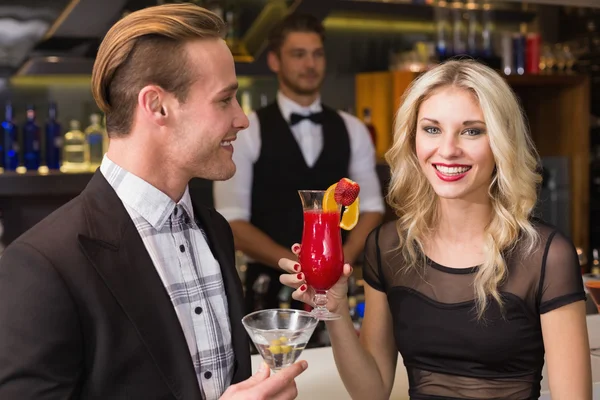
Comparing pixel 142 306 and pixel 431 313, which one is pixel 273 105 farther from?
pixel 142 306

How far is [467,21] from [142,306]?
4.72 meters

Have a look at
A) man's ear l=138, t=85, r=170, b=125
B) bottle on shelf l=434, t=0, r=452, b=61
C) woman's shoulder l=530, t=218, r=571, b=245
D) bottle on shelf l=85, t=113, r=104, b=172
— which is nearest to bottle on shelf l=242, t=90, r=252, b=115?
bottle on shelf l=85, t=113, r=104, b=172

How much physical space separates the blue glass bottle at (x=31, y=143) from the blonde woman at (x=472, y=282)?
9.49 feet

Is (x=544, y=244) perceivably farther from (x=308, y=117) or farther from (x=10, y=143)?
(x=10, y=143)

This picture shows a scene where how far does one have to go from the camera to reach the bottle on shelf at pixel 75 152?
4590 mm

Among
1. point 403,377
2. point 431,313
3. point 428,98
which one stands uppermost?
point 428,98

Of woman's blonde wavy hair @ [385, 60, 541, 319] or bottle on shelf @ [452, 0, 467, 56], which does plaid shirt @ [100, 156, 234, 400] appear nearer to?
woman's blonde wavy hair @ [385, 60, 541, 319]

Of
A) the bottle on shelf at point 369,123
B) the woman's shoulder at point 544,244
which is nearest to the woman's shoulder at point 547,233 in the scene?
the woman's shoulder at point 544,244

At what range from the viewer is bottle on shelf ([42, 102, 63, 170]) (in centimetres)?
457

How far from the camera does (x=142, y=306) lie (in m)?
1.55

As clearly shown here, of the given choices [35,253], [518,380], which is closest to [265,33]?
[518,380]

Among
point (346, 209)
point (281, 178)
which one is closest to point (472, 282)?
point (346, 209)

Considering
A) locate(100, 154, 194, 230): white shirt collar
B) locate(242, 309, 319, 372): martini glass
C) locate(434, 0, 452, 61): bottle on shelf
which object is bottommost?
locate(242, 309, 319, 372): martini glass

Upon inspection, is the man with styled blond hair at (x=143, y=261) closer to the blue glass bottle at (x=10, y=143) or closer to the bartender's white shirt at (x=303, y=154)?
the bartender's white shirt at (x=303, y=154)
